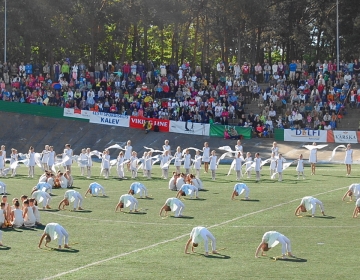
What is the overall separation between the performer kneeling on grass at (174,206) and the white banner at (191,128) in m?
27.5

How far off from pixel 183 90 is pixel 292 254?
38703 millimetres

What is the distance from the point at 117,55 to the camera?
284 feet

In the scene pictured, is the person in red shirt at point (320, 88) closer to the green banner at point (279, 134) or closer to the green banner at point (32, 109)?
the green banner at point (279, 134)

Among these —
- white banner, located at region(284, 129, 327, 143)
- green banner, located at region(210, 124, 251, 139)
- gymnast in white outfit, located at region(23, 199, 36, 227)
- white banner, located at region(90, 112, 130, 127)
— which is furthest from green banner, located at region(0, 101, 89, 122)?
gymnast in white outfit, located at region(23, 199, 36, 227)

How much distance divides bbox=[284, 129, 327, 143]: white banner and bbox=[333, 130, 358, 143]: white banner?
792 millimetres

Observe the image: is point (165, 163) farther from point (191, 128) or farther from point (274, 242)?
point (274, 242)

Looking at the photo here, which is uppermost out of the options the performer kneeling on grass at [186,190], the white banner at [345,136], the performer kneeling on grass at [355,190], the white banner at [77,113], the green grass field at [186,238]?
the white banner at [77,113]

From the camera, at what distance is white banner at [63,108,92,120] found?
58922 mm

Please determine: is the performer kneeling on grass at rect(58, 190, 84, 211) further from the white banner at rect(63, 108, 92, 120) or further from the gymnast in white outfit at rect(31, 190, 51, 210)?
the white banner at rect(63, 108, 92, 120)

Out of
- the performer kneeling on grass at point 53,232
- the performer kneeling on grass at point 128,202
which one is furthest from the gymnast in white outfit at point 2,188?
the performer kneeling on grass at point 53,232

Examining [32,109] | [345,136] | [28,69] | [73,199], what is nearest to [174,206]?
[73,199]

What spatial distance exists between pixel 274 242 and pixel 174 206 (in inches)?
293

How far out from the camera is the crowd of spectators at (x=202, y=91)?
55.9 m

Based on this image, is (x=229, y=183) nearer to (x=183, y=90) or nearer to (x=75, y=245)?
(x=75, y=245)
